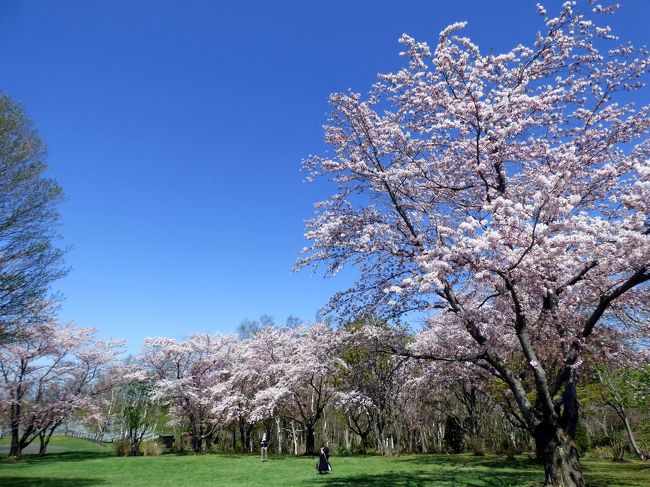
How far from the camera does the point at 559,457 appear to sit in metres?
9.43

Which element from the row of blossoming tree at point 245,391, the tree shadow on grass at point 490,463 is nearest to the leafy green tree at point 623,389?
the row of blossoming tree at point 245,391

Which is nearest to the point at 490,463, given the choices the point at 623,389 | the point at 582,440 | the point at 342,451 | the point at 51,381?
the point at 623,389

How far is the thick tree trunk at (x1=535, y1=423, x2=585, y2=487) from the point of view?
9175mm

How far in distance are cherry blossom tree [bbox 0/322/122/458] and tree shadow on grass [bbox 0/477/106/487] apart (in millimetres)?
9591

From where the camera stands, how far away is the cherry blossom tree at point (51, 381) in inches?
953

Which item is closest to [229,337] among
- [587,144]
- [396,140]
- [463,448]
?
[463,448]

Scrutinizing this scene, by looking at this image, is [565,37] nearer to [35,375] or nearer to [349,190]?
[349,190]

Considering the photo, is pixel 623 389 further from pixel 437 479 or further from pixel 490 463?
pixel 437 479

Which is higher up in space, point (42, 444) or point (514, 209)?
point (514, 209)

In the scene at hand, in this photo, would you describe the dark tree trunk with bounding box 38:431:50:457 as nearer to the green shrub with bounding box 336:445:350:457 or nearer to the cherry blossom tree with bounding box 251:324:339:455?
the cherry blossom tree with bounding box 251:324:339:455

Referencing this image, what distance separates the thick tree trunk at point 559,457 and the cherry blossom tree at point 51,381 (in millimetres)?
23878

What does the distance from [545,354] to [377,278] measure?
4.92m

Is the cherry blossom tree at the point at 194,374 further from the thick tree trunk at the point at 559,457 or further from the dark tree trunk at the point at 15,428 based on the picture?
the thick tree trunk at the point at 559,457

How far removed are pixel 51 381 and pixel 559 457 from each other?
28.3 m
